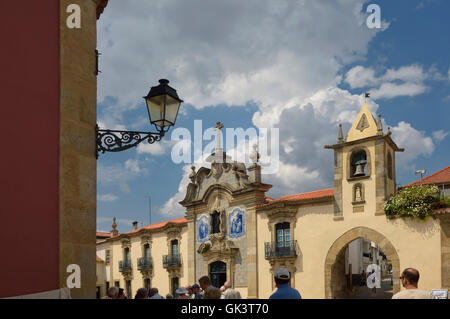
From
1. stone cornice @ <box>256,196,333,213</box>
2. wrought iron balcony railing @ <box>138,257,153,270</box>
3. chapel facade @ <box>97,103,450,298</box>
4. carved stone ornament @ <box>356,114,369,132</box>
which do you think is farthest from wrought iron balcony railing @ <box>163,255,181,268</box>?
carved stone ornament @ <box>356,114,369,132</box>

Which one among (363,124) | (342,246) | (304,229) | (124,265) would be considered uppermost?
(363,124)

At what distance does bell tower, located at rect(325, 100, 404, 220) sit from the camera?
1941 cm

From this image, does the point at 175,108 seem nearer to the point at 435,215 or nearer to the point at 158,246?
the point at 435,215

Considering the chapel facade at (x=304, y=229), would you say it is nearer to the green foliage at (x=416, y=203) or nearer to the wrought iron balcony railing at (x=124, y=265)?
the green foliage at (x=416, y=203)

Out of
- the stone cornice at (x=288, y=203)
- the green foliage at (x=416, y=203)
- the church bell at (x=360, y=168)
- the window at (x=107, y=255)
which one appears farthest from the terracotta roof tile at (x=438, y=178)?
the window at (x=107, y=255)

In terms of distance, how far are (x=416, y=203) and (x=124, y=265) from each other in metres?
22.2

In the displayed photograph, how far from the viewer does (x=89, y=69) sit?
6.11 meters

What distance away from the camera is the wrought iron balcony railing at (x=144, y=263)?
31.1m

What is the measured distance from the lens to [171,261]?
95.7 ft

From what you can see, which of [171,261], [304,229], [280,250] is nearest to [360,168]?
[304,229]

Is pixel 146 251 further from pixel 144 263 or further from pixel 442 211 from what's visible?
pixel 442 211

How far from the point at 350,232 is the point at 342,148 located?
3.72 m
